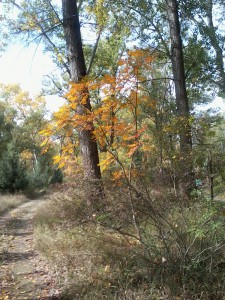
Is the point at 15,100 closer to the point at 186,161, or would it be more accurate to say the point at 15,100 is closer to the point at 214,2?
the point at 214,2

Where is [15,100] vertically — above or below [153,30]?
above

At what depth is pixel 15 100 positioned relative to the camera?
36844 mm

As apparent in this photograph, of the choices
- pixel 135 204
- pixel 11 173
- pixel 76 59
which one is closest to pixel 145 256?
pixel 135 204

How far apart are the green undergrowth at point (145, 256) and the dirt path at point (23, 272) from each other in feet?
0.76

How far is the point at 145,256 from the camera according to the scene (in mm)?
4035

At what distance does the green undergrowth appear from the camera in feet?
11.8

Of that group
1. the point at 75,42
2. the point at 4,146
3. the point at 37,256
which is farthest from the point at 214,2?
the point at 4,146

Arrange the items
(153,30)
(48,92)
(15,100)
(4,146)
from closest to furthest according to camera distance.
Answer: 1. (153,30)
2. (48,92)
3. (4,146)
4. (15,100)

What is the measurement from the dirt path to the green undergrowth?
0.76ft

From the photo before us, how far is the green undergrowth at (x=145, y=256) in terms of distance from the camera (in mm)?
3598

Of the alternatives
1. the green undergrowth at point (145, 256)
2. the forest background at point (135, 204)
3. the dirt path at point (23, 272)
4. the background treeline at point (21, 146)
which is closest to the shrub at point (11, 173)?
the background treeline at point (21, 146)

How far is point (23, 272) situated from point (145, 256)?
87.8 inches

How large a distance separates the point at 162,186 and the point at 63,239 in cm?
220

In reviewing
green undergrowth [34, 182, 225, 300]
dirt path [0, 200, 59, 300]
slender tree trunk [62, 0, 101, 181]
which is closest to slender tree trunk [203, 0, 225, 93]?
slender tree trunk [62, 0, 101, 181]
